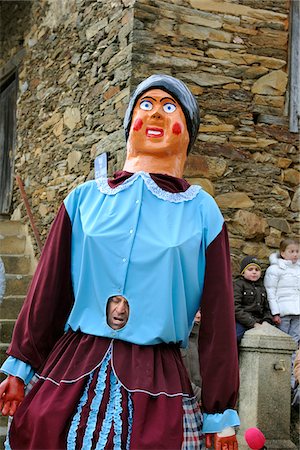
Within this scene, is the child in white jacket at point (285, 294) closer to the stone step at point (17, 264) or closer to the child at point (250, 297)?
the child at point (250, 297)

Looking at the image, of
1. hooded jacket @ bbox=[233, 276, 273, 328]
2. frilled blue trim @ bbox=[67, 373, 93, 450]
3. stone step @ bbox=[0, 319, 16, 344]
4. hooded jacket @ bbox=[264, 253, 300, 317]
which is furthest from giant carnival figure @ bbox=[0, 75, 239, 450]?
stone step @ bbox=[0, 319, 16, 344]

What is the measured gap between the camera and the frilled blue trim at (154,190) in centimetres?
212

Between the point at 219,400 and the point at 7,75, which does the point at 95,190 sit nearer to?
the point at 219,400

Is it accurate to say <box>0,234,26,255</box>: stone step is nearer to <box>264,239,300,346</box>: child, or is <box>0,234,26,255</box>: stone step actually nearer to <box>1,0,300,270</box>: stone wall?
<box>1,0,300,270</box>: stone wall

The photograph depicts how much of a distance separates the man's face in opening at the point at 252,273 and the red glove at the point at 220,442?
10.7ft

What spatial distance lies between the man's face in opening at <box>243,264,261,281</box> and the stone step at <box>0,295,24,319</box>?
2235 mm

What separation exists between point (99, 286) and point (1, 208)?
7.09 metres

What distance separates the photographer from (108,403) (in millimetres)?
1850

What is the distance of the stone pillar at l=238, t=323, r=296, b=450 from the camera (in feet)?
13.8

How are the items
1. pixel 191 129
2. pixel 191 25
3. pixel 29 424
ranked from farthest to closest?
1. pixel 191 25
2. pixel 191 129
3. pixel 29 424

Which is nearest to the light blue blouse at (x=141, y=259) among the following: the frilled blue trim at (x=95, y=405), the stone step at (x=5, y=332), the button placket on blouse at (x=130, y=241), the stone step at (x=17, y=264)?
the button placket on blouse at (x=130, y=241)

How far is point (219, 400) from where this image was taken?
6.28 feet

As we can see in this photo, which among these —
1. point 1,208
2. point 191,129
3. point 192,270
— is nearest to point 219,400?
point 192,270

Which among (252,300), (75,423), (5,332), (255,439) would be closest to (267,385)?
(255,439)
